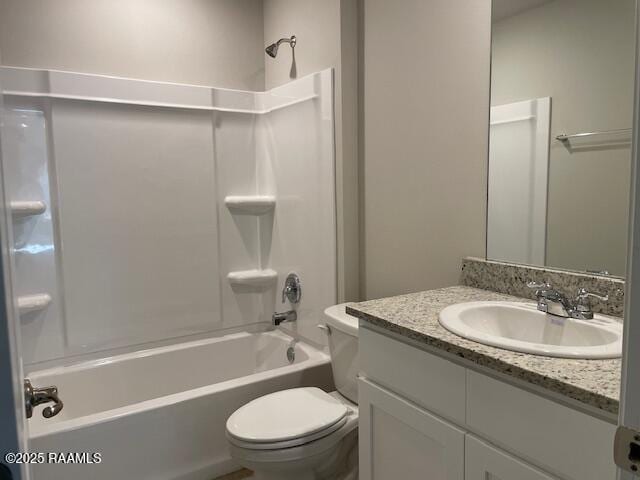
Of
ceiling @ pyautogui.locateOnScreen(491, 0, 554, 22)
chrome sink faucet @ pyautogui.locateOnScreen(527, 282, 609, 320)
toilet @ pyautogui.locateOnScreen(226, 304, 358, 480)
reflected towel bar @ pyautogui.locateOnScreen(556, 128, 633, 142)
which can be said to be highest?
ceiling @ pyautogui.locateOnScreen(491, 0, 554, 22)

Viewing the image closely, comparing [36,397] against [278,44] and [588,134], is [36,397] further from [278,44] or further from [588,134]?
[278,44]

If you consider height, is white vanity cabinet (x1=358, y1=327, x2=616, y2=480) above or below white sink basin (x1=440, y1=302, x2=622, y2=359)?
below

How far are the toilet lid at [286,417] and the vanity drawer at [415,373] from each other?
36cm

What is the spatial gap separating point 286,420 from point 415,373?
2.19 ft

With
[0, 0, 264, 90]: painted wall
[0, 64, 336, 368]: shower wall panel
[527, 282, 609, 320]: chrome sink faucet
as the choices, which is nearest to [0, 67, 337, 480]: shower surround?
[0, 64, 336, 368]: shower wall panel

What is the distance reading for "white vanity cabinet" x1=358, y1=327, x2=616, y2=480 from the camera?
86cm

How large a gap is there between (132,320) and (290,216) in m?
1.05

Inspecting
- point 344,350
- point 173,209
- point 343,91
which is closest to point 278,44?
point 343,91

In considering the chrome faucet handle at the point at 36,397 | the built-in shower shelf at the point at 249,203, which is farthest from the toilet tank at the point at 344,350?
the chrome faucet handle at the point at 36,397

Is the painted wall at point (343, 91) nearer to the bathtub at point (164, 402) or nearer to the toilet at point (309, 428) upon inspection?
the toilet at point (309, 428)

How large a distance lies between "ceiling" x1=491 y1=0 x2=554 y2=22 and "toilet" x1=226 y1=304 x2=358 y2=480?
1.25m

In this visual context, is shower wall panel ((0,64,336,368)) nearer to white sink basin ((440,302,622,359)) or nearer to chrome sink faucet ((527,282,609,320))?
white sink basin ((440,302,622,359))

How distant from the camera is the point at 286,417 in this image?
5.54 feet

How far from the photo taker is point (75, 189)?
7.54 feet
